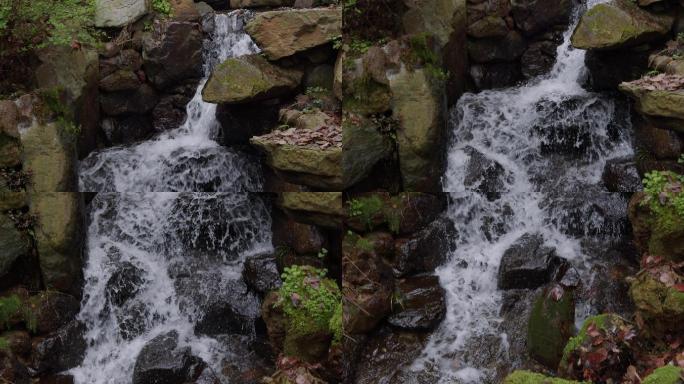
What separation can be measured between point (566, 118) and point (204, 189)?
3751mm

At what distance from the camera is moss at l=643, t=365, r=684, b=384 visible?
151 inches

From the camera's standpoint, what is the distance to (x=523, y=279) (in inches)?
228

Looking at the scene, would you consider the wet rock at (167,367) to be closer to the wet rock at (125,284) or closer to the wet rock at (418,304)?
the wet rock at (125,284)

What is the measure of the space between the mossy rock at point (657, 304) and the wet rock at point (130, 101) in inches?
219

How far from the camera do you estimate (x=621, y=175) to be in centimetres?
505

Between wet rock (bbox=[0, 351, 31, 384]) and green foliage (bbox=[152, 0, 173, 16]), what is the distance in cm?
432

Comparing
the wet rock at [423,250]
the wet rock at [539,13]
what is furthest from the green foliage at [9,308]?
the wet rock at [539,13]

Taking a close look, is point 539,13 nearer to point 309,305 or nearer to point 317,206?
point 317,206

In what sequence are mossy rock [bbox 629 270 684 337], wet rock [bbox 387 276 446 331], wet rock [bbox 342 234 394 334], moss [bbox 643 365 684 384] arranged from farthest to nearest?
1. wet rock [bbox 387 276 446 331]
2. wet rock [bbox 342 234 394 334]
3. mossy rock [bbox 629 270 684 337]
4. moss [bbox 643 365 684 384]

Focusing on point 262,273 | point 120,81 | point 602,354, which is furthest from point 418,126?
point 120,81

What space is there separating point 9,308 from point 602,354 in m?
5.70

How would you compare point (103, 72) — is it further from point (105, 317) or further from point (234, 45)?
point (105, 317)

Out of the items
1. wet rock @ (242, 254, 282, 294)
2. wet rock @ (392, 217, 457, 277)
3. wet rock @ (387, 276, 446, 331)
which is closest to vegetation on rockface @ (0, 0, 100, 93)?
wet rock @ (242, 254, 282, 294)

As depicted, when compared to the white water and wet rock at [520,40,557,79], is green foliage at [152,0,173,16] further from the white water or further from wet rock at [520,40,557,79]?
wet rock at [520,40,557,79]
